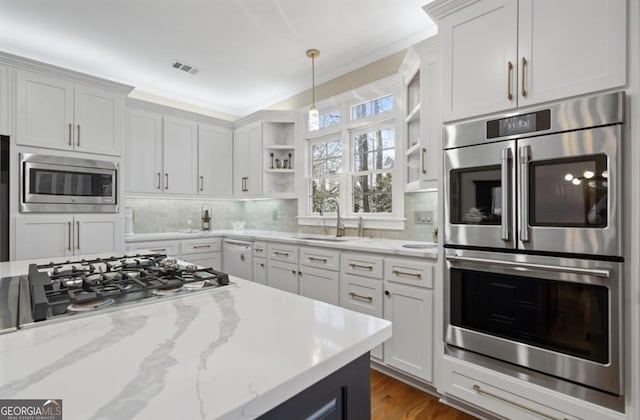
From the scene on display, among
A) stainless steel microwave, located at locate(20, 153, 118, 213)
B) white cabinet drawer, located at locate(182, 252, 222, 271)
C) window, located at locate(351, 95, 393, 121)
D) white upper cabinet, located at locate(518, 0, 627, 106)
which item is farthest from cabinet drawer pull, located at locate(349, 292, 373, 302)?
stainless steel microwave, located at locate(20, 153, 118, 213)

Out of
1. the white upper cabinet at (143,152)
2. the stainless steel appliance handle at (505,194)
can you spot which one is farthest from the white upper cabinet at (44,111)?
the stainless steel appliance handle at (505,194)

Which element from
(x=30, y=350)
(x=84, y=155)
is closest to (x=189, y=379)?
(x=30, y=350)

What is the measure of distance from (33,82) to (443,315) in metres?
3.88

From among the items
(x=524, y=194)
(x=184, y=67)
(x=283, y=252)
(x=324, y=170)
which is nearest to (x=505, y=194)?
(x=524, y=194)

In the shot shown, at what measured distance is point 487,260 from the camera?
1.79 meters

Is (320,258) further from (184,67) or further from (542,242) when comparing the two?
(184,67)

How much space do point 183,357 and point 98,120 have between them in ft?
11.3

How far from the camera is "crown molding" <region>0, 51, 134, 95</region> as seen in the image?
271 cm

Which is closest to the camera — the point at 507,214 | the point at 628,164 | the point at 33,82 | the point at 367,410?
the point at 367,410

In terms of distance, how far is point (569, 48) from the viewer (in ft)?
5.12

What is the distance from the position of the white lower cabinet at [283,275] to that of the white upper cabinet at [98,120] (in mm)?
2027

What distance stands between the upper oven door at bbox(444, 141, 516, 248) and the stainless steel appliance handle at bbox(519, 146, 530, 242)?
0.04 m

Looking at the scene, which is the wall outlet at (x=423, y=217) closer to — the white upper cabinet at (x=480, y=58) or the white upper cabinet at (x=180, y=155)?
the white upper cabinet at (x=480, y=58)

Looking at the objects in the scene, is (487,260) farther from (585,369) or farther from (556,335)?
(585,369)
